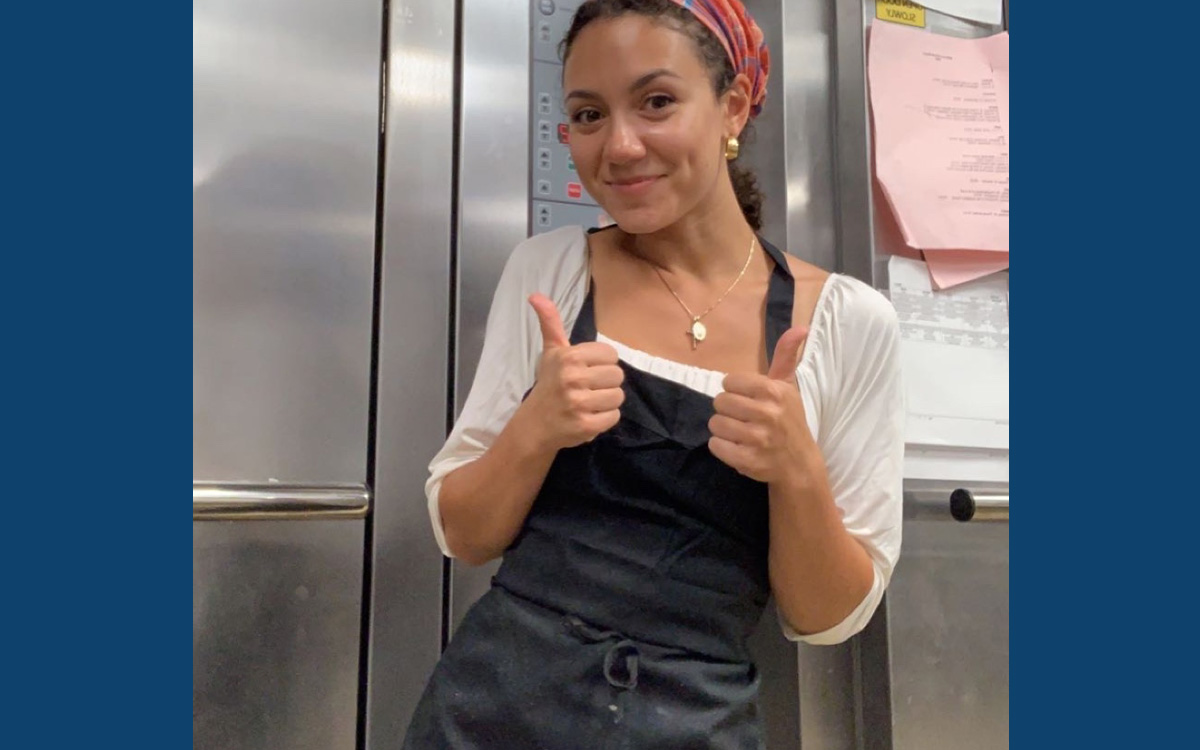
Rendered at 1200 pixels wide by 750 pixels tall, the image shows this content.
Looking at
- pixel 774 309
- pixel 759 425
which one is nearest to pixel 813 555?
pixel 759 425

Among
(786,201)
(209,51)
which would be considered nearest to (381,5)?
(209,51)

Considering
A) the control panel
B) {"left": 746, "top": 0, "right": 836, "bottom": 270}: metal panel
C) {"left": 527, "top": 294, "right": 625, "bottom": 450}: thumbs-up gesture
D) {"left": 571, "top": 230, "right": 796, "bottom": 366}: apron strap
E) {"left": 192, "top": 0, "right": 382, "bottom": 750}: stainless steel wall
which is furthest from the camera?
{"left": 746, "top": 0, "right": 836, "bottom": 270}: metal panel

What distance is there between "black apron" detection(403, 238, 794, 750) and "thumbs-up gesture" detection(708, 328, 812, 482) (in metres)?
0.05

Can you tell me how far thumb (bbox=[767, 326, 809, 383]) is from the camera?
2.24 ft

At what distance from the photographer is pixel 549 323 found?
27.4 inches

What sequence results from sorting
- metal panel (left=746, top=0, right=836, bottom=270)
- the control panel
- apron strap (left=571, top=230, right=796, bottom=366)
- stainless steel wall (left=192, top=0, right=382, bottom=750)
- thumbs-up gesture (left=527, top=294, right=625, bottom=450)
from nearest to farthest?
1. thumbs-up gesture (left=527, top=294, right=625, bottom=450)
2. apron strap (left=571, top=230, right=796, bottom=366)
3. stainless steel wall (left=192, top=0, right=382, bottom=750)
4. the control panel
5. metal panel (left=746, top=0, right=836, bottom=270)

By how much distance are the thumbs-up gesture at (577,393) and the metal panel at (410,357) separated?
0.30 m

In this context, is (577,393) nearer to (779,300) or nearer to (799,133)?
(779,300)

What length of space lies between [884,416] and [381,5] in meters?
0.70

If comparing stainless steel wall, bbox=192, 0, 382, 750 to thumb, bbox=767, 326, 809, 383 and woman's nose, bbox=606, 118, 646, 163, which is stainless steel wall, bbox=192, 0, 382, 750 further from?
thumb, bbox=767, 326, 809, 383

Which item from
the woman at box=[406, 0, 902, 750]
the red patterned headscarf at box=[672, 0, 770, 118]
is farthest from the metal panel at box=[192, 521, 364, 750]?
the red patterned headscarf at box=[672, 0, 770, 118]

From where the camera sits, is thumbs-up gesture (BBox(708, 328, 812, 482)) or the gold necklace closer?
thumbs-up gesture (BBox(708, 328, 812, 482))

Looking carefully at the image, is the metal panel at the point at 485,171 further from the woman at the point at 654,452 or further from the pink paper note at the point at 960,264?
the pink paper note at the point at 960,264

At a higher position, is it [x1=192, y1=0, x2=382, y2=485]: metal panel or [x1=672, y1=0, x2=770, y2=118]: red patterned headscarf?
[x1=672, y1=0, x2=770, y2=118]: red patterned headscarf
